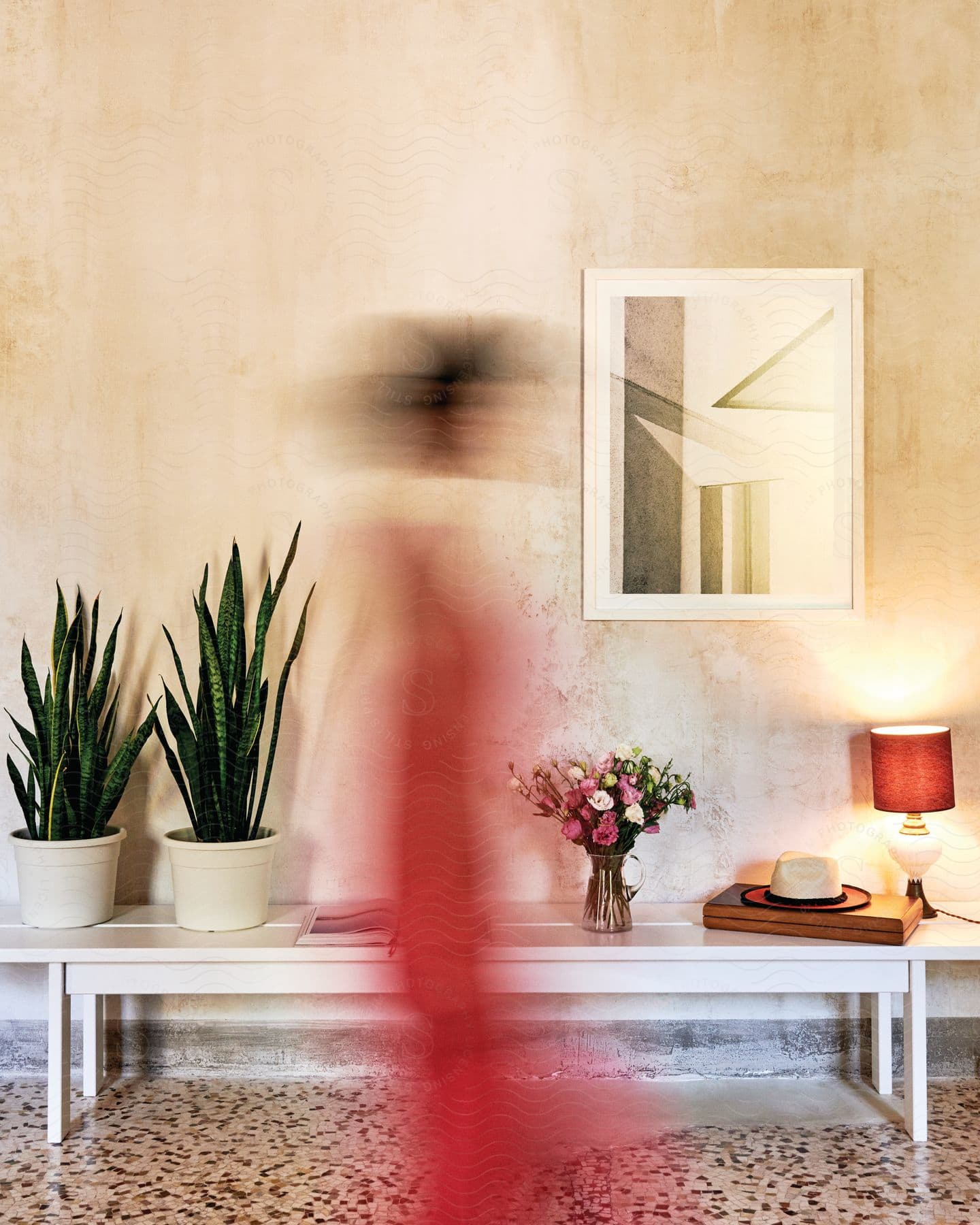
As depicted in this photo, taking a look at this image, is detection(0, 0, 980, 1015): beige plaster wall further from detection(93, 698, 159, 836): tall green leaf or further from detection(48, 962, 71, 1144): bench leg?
detection(48, 962, 71, 1144): bench leg

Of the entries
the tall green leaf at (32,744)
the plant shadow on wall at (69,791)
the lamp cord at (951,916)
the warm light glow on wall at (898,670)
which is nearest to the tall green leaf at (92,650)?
the plant shadow on wall at (69,791)

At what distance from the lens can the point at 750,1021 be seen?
233 cm

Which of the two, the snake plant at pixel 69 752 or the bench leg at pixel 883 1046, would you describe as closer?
the snake plant at pixel 69 752

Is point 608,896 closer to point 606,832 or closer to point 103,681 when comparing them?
point 606,832

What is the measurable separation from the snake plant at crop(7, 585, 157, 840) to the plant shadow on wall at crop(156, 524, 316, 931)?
0.11 meters

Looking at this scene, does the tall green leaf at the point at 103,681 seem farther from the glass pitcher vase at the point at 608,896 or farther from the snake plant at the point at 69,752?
the glass pitcher vase at the point at 608,896

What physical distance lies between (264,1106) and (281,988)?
1.20 feet

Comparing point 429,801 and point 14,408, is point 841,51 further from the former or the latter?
point 429,801

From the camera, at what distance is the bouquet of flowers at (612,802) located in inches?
79.0

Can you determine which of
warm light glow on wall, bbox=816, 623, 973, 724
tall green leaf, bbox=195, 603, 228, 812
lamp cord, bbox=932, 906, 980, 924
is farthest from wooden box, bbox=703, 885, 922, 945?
tall green leaf, bbox=195, 603, 228, 812

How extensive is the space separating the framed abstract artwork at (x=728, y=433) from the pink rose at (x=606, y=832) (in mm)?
576

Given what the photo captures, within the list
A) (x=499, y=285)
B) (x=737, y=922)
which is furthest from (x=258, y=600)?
(x=737, y=922)

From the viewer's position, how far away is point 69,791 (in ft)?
6.96

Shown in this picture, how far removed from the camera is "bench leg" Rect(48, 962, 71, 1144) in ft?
6.52
